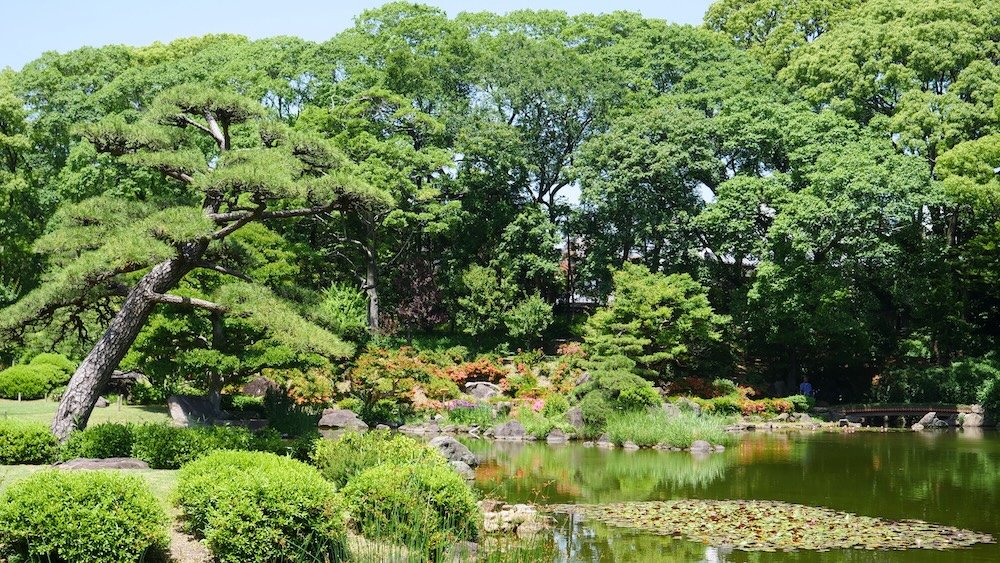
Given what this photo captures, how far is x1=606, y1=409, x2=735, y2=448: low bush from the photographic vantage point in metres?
17.7

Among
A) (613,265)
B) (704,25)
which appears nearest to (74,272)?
(613,265)

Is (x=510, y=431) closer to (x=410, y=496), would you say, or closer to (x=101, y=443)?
(x=101, y=443)

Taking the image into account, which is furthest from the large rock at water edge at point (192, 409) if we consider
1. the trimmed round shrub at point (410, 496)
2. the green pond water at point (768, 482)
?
the trimmed round shrub at point (410, 496)

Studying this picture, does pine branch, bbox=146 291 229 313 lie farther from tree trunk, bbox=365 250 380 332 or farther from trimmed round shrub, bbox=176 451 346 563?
tree trunk, bbox=365 250 380 332

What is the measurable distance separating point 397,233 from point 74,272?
19.6 metres

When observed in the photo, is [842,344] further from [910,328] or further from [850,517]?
[850,517]

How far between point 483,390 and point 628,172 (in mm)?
8119

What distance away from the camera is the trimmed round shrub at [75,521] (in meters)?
5.91

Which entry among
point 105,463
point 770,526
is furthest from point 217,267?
Result: point 770,526

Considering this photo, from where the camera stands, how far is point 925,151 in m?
24.5

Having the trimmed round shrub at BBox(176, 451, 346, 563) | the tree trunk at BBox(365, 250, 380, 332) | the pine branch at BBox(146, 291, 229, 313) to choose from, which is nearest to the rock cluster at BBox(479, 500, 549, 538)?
the trimmed round shrub at BBox(176, 451, 346, 563)

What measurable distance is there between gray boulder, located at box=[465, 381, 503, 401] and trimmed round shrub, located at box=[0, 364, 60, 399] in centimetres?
1048

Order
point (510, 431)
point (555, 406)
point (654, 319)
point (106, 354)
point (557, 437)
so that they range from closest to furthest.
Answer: point (106, 354) < point (557, 437) < point (510, 431) < point (555, 406) < point (654, 319)

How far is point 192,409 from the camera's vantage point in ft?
53.4
